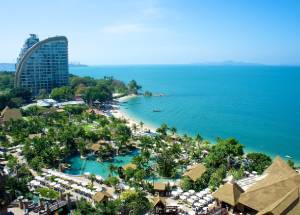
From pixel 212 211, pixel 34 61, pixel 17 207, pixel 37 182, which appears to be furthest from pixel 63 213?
pixel 34 61

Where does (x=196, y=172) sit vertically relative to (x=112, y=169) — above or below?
above

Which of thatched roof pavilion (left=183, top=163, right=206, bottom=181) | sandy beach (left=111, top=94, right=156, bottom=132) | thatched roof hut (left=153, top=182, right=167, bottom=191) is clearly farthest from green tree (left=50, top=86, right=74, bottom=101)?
thatched roof hut (left=153, top=182, right=167, bottom=191)

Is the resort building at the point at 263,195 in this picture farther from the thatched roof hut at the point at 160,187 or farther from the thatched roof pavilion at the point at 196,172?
the thatched roof pavilion at the point at 196,172

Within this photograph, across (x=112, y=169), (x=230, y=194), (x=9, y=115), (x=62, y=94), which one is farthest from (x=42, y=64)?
(x=230, y=194)

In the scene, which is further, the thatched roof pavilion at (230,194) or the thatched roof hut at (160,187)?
the thatched roof hut at (160,187)

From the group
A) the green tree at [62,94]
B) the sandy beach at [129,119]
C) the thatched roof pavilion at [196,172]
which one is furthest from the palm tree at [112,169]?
the green tree at [62,94]

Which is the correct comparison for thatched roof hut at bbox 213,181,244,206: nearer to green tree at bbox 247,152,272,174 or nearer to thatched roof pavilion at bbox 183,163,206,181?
thatched roof pavilion at bbox 183,163,206,181

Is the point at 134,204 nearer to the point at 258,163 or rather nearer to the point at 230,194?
the point at 230,194
